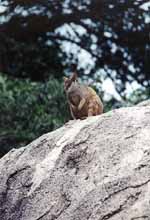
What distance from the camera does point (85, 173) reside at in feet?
20.5

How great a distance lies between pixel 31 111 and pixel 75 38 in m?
2.94

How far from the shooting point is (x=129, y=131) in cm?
638

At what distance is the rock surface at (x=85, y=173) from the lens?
5809 mm

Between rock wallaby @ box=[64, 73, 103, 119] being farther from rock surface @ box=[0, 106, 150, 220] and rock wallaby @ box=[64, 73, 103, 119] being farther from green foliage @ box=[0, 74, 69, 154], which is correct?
green foliage @ box=[0, 74, 69, 154]

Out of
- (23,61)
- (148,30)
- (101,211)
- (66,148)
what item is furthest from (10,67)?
(101,211)

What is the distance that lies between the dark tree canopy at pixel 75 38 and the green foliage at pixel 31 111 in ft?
6.38

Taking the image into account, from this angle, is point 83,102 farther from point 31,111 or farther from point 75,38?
point 75,38

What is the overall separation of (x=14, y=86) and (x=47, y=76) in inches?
68.3

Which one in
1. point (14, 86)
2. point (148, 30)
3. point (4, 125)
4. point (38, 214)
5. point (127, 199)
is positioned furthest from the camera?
point (148, 30)

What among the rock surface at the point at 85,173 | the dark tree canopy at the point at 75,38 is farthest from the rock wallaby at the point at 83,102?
the dark tree canopy at the point at 75,38

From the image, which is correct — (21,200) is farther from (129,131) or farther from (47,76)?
(47,76)

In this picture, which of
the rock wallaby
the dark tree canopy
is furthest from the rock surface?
the dark tree canopy

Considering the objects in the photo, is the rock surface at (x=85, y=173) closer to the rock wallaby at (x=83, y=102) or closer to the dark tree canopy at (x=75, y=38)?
the rock wallaby at (x=83, y=102)

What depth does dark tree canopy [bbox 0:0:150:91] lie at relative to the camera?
41.9ft
